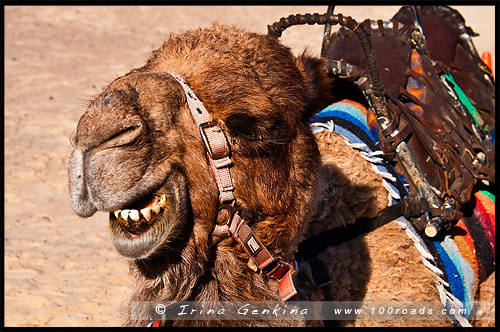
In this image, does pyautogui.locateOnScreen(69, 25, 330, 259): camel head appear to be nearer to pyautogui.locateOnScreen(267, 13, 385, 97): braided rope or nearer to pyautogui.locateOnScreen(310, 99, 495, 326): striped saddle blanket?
pyautogui.locateOnScreen(267, 13, 385, 97): braided rope

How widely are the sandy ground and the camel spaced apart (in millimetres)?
643

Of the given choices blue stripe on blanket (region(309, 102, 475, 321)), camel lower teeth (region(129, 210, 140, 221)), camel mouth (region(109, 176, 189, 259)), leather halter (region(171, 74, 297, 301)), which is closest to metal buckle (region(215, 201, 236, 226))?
leather halter (region(171, 74, 297, 301))

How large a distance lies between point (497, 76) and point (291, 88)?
2.02 metres

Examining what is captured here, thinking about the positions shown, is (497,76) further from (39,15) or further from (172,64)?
(39,15)

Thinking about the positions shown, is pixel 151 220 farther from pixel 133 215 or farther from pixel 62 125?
pixel 62 125

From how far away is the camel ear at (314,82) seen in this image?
2541 millimetres

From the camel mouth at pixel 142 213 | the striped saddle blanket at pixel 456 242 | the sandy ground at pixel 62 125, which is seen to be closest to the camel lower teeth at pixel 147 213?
the camel mouth at pixel 142 213

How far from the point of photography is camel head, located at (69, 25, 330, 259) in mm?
1892

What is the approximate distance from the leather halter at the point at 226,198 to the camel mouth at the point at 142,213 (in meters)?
0.21

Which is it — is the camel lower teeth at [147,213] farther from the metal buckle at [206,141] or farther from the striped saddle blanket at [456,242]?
the striped saddle blanket at [456,242]

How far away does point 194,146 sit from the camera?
2043mm

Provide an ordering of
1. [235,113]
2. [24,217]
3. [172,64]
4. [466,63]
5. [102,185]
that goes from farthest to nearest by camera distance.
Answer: [24,217], [466,63], [172,64], [235,113], [102,185]

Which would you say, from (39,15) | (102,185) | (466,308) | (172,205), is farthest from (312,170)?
(39,15)

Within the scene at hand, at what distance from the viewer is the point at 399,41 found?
3.34 m
